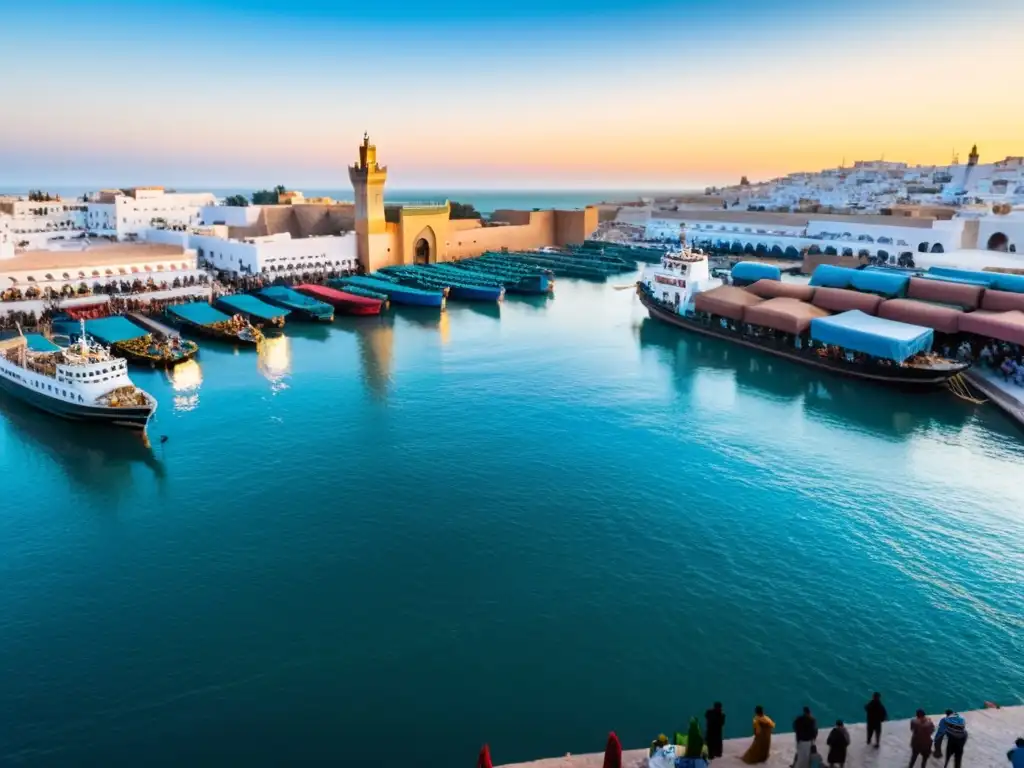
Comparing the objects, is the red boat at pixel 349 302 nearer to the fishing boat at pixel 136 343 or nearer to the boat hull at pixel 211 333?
the boat hull at pixel 211 333

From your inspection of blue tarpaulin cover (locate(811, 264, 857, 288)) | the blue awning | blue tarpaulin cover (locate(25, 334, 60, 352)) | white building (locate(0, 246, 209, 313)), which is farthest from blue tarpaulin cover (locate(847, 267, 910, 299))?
blue tarpaulin cover (locate(25, 334, 60, 352))

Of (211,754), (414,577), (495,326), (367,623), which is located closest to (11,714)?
(211,754)

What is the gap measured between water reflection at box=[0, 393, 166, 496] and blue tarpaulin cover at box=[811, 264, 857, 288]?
2507cm

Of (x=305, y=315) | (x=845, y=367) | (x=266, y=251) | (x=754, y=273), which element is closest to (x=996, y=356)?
(x=845, y=367)

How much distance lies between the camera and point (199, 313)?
28391 millimetres

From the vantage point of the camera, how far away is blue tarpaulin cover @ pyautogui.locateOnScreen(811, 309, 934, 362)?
846 inches

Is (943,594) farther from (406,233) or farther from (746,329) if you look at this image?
(406,233)

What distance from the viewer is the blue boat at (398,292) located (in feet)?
113

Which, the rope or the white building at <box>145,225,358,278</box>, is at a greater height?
the white building at <box>145,225,358,278</box>

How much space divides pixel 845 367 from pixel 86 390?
21.4 m

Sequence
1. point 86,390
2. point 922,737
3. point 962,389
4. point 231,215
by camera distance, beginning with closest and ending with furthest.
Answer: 1. point 922,737
2. point 86,390
3. point 962,389
4. point 231,215

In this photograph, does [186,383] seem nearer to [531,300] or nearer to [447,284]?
[447,284]

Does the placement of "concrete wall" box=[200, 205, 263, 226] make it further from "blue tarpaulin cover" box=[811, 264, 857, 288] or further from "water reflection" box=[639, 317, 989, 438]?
"blue tarpaulin cover" box=[811, 264, 857, 288]

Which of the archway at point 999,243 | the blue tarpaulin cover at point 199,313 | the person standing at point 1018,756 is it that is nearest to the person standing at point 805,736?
the person standing at point 1018,756
